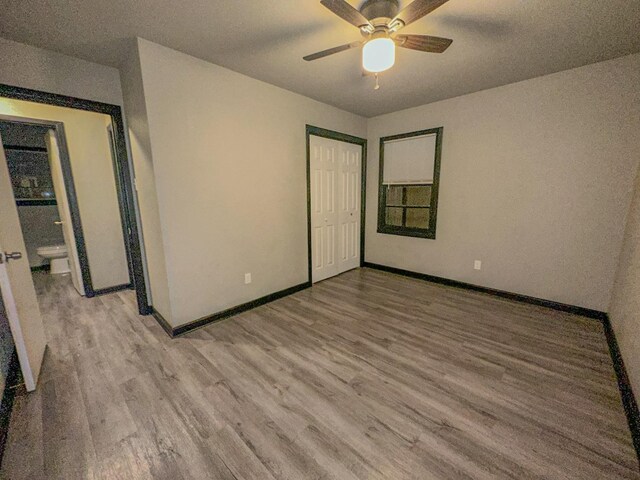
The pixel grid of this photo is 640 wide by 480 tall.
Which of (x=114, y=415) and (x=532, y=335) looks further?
(x=532, y=335)

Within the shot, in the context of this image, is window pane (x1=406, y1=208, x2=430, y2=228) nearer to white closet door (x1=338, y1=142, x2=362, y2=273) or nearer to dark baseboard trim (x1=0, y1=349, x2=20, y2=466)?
white closet door (x1=338, y1=142, x2=362, y2=273)

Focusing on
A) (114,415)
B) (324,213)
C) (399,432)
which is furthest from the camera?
(324,213)

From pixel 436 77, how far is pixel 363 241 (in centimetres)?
260

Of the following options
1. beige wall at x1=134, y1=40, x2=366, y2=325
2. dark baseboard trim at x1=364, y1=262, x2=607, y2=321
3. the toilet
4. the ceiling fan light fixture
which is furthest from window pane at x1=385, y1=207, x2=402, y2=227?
the toilet

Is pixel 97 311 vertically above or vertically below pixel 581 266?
below

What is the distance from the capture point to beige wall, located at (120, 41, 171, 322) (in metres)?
2.09

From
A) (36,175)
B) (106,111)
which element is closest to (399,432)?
(106,111)

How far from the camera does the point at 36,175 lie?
456cm

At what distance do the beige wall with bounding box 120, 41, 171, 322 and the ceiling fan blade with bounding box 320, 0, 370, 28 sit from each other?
5.40ft

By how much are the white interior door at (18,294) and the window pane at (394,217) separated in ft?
13.5

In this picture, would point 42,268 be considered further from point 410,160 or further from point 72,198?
point 410,160

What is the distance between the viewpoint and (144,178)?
230cm

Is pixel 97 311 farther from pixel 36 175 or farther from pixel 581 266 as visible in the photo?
pixel 581 266

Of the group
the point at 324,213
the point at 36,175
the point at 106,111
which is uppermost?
the point at 106,111
